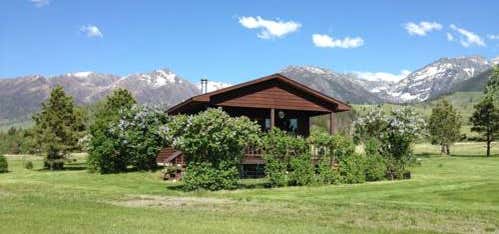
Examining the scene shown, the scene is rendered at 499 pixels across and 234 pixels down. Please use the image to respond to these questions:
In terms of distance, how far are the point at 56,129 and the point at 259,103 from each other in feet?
74.9

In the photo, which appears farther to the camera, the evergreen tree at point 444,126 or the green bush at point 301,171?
the evergreen tree at point 444,126

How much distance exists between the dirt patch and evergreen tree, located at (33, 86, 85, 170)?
3087 cm

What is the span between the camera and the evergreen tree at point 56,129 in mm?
49625

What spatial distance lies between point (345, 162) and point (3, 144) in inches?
4369

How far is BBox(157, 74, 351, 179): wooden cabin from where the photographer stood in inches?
1288

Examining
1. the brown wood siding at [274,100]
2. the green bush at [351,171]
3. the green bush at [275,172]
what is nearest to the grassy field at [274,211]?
the green bush at [275,172]

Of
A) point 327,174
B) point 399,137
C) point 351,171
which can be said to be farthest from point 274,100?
point 327,174

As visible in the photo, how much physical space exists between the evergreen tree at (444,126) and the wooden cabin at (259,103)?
1543 inches

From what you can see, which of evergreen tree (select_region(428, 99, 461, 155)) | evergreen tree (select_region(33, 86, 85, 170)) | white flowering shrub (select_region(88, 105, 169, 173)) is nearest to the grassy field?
white flowering shrub (select_region(88, 105, 169, 173))

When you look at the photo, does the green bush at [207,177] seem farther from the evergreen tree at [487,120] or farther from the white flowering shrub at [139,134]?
the evergreen tree at [487,120]

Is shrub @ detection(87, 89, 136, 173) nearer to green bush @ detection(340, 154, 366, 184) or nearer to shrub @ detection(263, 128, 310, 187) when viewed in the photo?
shrub @ detection(263, 128, 310, 187)

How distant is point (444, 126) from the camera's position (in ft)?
241

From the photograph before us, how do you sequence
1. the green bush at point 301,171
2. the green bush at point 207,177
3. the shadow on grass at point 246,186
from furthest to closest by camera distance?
the green bush at point 301,171 < the shadow on grass at point 246,186 < the green bush at point 207,177

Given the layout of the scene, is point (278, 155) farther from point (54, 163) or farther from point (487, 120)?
point (487, 120)
